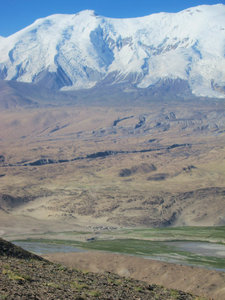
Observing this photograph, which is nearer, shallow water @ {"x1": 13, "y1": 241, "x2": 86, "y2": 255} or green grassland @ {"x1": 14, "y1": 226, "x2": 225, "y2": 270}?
green grassland @ {"x1": 14, "y1": 226, "x2": 225, "y2": 270}

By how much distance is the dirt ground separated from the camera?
128ft

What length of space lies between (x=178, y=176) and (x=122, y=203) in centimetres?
3237

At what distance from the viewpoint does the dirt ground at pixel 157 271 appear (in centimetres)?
3916

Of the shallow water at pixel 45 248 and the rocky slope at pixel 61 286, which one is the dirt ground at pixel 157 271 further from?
the rocky slope at pixel 61 286

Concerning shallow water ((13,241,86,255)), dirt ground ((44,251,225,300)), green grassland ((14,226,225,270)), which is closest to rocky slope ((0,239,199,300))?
dirt ground ((44,251,225,300))

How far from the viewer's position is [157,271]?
4331 cm

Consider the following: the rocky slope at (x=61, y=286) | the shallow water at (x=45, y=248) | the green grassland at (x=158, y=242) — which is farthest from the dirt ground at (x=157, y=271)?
the rocky slope at (x=61, y=286)

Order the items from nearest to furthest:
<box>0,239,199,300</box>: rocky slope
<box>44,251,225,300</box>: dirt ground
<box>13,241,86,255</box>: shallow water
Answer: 1. <box>0,239,199,300</box>: rocky slope
2. <box>44,251,225,300</box>: dirt ground
3. <box>13,241,86,255</box>: shallow water

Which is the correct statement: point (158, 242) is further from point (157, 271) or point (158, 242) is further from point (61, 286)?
point (61, 286)

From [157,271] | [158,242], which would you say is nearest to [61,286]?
[157,271]

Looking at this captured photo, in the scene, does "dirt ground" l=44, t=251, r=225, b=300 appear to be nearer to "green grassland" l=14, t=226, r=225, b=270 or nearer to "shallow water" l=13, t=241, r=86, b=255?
"green grassland" l=14, t=226, r=225, b=270

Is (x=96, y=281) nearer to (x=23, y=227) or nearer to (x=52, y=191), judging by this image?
(x=23, y=227)

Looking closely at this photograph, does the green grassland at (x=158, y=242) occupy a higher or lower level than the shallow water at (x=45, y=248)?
lower

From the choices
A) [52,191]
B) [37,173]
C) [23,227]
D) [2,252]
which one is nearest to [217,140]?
[37,173]
